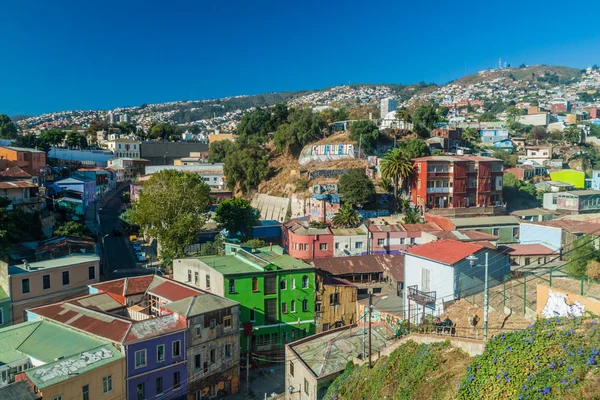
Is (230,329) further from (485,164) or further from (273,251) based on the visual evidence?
(485,164)

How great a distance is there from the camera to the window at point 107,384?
1970 centimetres

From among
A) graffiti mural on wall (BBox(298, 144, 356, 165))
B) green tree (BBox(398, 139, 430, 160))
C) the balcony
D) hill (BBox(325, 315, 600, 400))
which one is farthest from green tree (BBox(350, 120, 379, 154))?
hill (BBox(325, 315, 600, 400))

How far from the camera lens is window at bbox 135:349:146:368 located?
20953 millimetres

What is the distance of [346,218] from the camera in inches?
1721

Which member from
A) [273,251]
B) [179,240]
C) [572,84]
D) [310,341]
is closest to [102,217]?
[179,240]

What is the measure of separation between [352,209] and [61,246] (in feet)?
79.7

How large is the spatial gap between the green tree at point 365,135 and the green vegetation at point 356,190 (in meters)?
10.9

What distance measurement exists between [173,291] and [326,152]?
35.8 meters

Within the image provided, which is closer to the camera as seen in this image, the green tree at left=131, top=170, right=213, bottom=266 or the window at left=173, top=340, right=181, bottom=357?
the window at left=173, top=340, right=181, bottom=357

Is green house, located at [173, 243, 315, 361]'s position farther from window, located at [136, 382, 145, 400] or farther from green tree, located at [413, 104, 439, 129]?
green tree, located at [413, 104, 439, 129]

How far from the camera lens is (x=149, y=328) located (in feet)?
71.1

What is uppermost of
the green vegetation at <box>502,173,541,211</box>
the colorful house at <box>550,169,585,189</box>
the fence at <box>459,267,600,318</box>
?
the colorful house at <box>550,169,585,189</box>

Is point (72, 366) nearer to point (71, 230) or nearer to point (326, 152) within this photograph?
point (71, 230)

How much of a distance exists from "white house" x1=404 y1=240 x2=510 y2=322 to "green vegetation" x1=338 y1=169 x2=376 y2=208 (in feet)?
63.6
